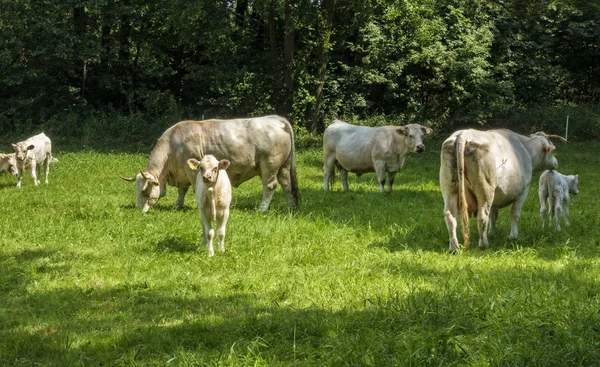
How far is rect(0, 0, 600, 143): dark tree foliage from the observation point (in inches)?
1225

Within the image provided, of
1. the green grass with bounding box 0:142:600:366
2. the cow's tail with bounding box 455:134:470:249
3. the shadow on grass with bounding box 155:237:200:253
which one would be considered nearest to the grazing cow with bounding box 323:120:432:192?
the green grass with bounding box 0:142:600:366

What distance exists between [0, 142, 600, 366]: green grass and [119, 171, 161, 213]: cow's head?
37 cm

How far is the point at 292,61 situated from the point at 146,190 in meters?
17.8

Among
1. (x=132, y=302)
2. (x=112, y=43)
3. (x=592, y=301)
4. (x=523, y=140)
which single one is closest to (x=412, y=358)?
(x=592, y=301)

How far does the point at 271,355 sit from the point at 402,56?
26.9 m

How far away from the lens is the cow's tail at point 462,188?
35.2 ft

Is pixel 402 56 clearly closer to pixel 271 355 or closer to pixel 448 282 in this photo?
pixel 448 282

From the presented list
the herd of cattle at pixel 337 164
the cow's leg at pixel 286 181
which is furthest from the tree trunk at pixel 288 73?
the cow's leg at pixel 286 181

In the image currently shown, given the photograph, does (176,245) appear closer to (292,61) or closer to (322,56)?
(292,61)

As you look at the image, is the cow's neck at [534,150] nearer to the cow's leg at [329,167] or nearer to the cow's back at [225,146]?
the cow's back at [225,146]

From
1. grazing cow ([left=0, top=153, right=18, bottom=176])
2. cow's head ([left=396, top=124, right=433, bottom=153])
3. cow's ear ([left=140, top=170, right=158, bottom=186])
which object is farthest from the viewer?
grazing cow ([left=0, top=153, right=18, bottom=176])

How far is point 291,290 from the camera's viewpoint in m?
8.47

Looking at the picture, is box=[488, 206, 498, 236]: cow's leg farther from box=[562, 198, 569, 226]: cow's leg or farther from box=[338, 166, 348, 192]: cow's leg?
box=[338, 166, 348, 192]: cow's leg

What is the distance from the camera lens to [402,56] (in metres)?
32.1
